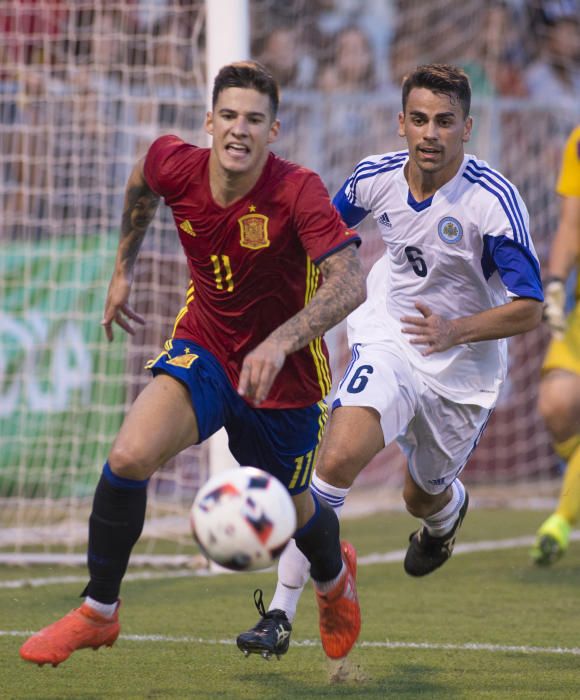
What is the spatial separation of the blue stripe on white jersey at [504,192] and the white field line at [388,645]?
1699 millimetres

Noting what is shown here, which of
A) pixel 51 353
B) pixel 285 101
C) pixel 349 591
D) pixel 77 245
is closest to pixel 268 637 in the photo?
pixel 349 591

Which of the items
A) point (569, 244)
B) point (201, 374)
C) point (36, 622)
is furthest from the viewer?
point (569, 244)

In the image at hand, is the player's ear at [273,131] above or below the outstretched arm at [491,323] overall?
above

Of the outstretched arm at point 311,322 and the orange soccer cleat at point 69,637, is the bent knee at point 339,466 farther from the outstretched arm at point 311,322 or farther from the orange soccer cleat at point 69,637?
the orange soccer cleat at point 69,637

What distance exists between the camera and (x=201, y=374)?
16.0ft

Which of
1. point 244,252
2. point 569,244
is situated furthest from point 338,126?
point 244,252

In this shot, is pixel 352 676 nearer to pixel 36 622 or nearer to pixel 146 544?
pixel 36 622

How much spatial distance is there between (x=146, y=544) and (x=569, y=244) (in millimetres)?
3569

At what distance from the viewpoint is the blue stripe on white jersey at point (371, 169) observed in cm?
613

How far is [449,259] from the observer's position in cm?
595

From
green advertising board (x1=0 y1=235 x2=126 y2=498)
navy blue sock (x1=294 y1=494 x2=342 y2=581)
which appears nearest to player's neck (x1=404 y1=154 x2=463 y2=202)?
navy blue sock (x1=294 y1=494 x2=342 y2=581)

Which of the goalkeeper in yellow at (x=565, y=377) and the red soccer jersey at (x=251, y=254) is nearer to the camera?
the red soccer jersey at (x=251, y=254)

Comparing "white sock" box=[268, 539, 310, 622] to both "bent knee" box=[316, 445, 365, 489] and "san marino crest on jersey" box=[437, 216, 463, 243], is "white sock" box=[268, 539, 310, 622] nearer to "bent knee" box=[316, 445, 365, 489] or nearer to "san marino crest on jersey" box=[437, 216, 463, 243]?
"bent knee" box=[316, 445, 365, 489]

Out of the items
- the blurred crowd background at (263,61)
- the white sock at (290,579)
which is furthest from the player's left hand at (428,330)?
the blurred crowd background at (263,61)
